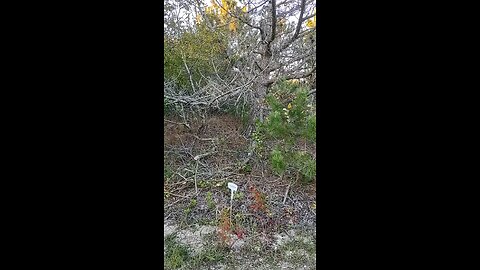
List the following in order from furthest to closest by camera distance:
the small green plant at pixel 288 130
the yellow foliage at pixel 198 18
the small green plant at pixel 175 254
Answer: the yellow foliage at pixel 198 18, the small green plant at pixel 288 130, the small green plant at pixel 175 254

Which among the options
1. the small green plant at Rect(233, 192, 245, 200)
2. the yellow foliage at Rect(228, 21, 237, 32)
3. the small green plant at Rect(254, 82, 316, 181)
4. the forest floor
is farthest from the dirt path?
the yellow foliage at Rect(228, 21, 237, 32)

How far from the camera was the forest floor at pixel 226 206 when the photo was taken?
4.13ft

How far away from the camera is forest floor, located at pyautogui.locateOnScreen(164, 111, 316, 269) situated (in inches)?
49.6

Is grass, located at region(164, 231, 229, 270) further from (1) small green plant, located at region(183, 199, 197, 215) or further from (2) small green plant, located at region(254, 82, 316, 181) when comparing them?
(2) small green plant, located at region(254, 82, 316, 181)

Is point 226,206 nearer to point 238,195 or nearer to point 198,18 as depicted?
point 238,195

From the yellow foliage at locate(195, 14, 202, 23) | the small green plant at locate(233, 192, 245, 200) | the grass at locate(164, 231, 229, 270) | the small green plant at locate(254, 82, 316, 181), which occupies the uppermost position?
the yellow foliage at locate(195, 14, 202, 23)

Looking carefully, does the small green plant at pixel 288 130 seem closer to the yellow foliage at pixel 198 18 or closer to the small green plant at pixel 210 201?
the small green plant at pixel 210 201

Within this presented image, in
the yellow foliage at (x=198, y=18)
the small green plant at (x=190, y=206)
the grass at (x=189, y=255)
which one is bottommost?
the grass at (x=189, y=255)

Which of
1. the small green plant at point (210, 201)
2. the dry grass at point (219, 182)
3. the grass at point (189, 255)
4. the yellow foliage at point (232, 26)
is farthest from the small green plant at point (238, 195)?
the yellow foliage at point (232, 26)
